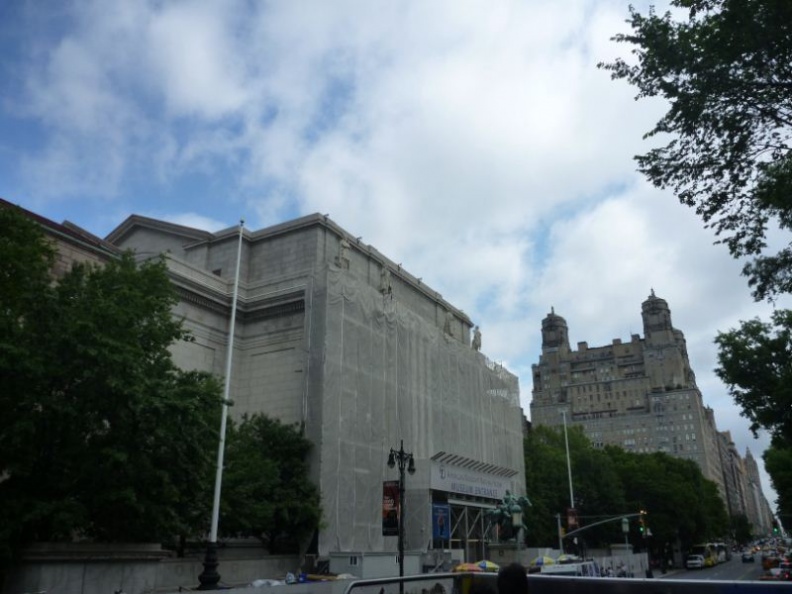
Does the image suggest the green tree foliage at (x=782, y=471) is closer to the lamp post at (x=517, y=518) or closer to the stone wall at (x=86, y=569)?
the lamp post at (x=517, y=518)

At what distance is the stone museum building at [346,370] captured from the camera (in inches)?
1527

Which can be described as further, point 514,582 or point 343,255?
point 343,255

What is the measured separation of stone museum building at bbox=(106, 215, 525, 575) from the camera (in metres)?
38.8

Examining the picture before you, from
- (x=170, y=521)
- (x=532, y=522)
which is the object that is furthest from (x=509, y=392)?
(x=170, y=521)

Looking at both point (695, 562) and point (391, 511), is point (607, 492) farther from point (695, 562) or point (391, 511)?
point (391, 511)

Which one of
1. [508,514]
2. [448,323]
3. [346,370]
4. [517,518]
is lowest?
[517,518]

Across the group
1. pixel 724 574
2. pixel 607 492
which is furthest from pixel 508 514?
pixel 724 574

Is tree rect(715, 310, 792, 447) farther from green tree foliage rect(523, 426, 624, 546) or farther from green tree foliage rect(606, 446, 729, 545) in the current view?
green tree foliage rect(606, 446, 729, 545)

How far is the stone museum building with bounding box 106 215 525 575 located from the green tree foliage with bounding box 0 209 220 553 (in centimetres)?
1327

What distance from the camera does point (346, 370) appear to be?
4047cm

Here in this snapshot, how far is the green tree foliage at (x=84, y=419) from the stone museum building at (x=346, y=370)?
1327cm

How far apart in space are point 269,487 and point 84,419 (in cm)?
1467

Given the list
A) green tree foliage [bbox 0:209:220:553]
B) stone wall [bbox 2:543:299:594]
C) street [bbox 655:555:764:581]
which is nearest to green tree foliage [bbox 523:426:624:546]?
street [bbox 655:555:764:581]

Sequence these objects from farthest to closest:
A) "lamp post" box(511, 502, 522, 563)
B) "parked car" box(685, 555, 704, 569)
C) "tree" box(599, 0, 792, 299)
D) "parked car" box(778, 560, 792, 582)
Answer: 1. "parked car" box(685, 555, 704, 569)
2. "parked car" box(778, 560, 792, 582)
3. "lamp post" box(511, 502, 522, 563)
4. "tree" box(599, 0, 792, 299)
